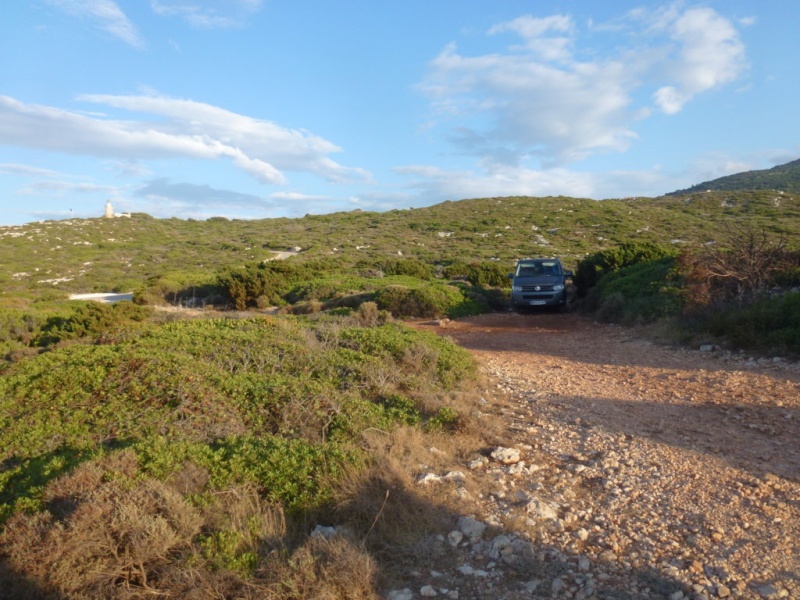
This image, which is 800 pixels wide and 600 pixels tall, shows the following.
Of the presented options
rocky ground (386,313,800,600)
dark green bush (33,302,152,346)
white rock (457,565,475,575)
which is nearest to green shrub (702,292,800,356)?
rocky ground (386,313,800,600)

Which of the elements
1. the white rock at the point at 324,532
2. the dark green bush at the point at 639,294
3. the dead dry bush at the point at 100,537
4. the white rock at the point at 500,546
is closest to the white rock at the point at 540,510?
the white rock at the point at 500,546

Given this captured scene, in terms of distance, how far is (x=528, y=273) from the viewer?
58.5 feet

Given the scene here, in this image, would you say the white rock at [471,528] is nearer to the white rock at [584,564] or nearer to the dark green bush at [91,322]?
the white rock at [584,564]

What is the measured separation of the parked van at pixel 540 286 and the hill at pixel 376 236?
42.4ft

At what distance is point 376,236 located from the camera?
4550 cm

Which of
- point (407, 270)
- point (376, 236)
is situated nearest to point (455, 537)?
point (407, 270)

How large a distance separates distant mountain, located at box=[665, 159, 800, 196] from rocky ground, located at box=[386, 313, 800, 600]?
2665 inches

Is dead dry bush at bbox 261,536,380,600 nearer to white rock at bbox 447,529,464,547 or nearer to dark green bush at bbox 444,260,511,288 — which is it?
white rock at bbox 447,529,464,547

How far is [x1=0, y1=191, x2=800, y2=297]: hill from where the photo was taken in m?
34.2

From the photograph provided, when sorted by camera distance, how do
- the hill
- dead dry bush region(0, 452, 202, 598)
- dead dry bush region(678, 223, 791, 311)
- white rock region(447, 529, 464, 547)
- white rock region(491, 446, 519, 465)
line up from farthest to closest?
the hill, dead dry bush region(678, 223, 791, 311), white rock region(491, 446, 519, 465), white rock region(447, 529, 464, 547), dead dry bush region(0, 452, 202, 598)

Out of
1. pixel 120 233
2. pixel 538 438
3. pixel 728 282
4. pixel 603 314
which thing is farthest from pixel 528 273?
pixel 120 233

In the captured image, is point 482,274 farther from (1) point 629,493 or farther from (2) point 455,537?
(2) point 455,537

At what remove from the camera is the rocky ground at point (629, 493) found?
10.8 ft

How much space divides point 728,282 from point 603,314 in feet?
11.8
